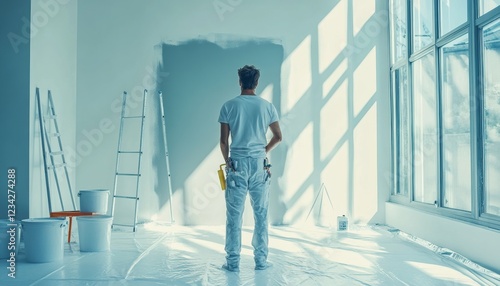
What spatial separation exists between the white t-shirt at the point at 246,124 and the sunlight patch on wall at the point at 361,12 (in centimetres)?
Answer: 291

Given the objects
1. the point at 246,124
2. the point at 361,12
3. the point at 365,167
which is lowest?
the point at 365,167

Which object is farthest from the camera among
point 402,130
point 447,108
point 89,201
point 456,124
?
point 402,130

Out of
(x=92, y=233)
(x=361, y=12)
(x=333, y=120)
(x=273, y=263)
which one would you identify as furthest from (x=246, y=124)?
(x=361, y=12)

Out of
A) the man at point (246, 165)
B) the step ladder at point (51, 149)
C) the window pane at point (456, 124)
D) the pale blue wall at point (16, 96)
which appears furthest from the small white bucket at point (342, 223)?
the pale blue wall at point (16, 96)

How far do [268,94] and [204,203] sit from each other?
1.48m

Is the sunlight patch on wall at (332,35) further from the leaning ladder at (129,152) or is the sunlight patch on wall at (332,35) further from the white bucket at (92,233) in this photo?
the white bucket at (92,233)

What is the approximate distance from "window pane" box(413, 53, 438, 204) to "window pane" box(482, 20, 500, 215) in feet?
2.91

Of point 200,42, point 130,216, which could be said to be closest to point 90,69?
point 200,42

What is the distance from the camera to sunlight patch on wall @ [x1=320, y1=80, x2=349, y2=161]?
19.1 ft

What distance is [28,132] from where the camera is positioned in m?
4.50

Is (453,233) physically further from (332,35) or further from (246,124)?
(332,35)

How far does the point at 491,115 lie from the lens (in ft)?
12.1

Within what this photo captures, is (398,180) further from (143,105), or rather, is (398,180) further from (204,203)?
(143,105)

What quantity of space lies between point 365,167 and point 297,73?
1369mm
